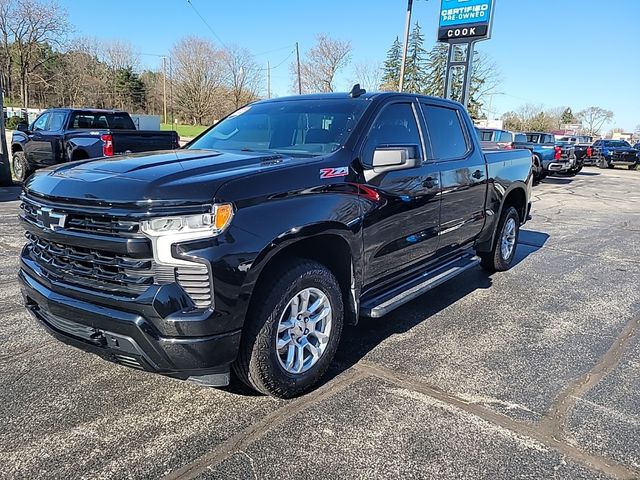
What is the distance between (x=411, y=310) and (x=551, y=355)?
1.36 metres

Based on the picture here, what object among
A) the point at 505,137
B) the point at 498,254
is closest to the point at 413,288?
the point at 498,254

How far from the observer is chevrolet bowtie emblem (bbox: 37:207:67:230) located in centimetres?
274

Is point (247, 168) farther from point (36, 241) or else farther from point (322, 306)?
point (36, 241)

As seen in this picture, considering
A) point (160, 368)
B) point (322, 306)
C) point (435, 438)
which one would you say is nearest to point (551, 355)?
point (435, 438)

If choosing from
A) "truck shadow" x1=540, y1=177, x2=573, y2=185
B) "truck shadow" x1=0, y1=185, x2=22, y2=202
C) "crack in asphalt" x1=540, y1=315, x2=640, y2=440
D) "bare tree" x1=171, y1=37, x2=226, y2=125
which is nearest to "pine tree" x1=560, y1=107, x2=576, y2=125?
"bare tree" x1=171, y1=37, x2=226, y2=125

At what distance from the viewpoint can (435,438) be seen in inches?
110

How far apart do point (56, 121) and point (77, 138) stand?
1330 mm

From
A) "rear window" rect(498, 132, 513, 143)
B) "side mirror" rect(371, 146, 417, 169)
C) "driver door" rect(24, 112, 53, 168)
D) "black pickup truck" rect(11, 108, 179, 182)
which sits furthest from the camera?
"rear window" rect(498, 132, 513, 143)

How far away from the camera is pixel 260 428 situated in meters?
2.83

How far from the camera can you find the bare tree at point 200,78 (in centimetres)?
6131

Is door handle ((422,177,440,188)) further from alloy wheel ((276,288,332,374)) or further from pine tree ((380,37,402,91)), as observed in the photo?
pine tree ((380,37,402,91))

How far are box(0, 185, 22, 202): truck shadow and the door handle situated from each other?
32.2 ft

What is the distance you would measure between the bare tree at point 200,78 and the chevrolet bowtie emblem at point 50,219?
201 ft

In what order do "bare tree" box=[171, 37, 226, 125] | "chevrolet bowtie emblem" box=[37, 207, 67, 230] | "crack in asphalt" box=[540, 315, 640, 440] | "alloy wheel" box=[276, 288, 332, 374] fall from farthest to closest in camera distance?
"bare tree" box=[171, 37, 226, 125], "alloy wheel" box=[276, 288, 332, 374], "crack in asphalt" box=[540, 315, 640, 440], "chevrolet bowtie emblem" box=[37, 207, 67, 230]
